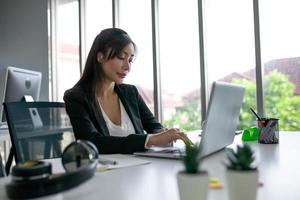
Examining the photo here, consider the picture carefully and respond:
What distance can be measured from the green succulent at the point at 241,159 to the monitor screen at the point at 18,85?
2.06 metres

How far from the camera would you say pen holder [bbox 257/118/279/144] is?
1.42m

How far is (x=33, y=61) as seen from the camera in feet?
14.0

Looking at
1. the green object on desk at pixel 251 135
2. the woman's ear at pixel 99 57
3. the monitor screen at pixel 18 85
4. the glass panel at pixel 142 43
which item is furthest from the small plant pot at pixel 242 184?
the glass panel at pixel 142 43

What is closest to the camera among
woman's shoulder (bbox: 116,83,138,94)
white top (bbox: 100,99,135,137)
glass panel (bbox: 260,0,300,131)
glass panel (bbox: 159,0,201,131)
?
Result: white top (bbox: 100,99,135,137)

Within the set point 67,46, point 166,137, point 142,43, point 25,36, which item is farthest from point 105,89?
point 25,36

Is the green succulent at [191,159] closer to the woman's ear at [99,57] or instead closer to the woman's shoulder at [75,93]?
the woman's shoulder at [75,93]

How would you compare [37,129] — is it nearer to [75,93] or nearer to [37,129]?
[37,129]

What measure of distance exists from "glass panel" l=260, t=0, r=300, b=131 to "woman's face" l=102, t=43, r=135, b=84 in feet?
5.78

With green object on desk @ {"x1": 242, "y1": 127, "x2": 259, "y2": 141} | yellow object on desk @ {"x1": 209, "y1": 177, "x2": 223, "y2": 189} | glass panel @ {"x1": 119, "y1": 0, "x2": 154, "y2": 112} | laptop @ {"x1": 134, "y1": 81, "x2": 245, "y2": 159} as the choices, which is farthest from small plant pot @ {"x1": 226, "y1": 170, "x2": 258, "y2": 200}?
glass panel @ {"x1": 119, "y1": 0, "x2": 154, "y2": 112}

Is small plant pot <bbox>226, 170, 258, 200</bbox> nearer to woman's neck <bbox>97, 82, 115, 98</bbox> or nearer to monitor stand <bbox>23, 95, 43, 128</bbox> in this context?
monitor stand <bbox>23, 95, 43, 128</bbox>

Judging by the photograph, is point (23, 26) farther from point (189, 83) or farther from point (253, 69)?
point (253, 69)

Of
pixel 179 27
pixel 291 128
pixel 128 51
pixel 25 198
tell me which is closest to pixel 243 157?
pixel 25 198

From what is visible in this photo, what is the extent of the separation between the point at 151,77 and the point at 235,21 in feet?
3.62

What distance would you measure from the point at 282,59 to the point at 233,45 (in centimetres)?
48
